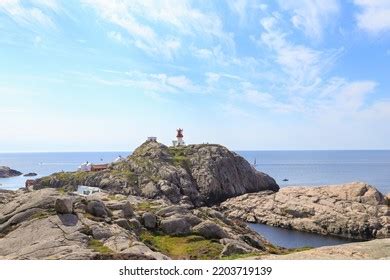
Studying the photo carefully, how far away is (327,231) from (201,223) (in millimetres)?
47730

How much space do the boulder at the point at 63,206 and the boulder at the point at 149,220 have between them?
1084 centimetres

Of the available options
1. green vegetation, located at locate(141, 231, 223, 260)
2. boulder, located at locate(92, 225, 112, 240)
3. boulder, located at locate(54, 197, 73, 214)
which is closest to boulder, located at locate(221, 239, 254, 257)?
green vegetation, located at locate(141, 231, 223, 260)

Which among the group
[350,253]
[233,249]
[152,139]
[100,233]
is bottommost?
[233,249]

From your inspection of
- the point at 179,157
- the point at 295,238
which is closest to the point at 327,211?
the point at 295,238

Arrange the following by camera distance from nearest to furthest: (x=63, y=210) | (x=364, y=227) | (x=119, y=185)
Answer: (x=63, y=210) < (x=364, y=227) < (x=119, y=185)

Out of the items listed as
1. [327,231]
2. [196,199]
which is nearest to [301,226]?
[327,231]

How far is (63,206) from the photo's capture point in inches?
1522

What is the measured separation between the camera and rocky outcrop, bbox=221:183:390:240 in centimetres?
8325

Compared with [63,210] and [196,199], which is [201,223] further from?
[196,199]

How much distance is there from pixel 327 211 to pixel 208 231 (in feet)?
171

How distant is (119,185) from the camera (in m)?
114

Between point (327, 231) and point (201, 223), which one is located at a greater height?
point (201, 223)

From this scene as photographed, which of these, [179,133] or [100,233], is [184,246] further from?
[179,133]
